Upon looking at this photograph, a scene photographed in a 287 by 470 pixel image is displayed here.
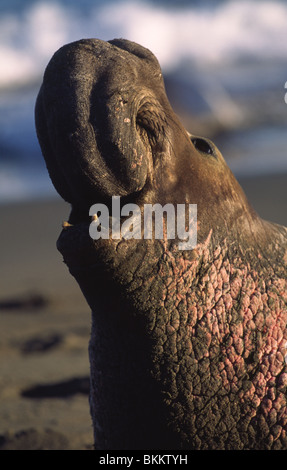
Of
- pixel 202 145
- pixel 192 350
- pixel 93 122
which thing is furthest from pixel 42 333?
pixel 93 122

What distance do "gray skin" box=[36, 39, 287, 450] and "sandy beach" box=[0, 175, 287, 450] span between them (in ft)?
4.85

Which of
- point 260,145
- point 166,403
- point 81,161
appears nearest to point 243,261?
point 166,403

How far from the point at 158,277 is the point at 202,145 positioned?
1.89 feet

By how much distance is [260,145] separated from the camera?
1446 centimetres

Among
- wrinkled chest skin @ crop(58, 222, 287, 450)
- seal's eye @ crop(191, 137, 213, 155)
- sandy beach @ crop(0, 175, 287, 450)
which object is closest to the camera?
wrinkled chest skin @ crop(58, 222, 287, 450)

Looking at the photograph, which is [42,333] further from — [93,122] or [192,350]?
[93,122]

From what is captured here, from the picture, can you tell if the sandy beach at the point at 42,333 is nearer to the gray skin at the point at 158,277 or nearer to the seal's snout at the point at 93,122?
the gray skin at the point at 158,277

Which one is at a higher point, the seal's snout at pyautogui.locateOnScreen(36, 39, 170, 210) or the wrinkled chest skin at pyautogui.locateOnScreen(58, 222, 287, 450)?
the seal's snout at pyautogui.locateOnScreen(36, 39, 170, 210)

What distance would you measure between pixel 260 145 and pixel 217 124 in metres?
2.65

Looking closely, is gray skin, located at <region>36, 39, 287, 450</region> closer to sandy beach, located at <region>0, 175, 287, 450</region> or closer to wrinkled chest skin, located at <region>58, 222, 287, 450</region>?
wrinkled chest skin, located at <region>58, 222, 287, 450</region>

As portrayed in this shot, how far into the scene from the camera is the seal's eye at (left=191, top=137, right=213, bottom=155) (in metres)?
2.58

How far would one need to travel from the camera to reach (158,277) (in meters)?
2.28

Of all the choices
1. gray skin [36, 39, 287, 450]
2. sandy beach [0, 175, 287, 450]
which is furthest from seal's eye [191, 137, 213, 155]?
sandy beach [0, 175, 287, 450]
